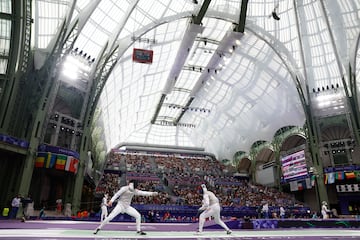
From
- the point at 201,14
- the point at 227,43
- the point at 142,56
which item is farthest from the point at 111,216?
the point at 227,43

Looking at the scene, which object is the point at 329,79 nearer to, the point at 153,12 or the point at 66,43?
the point at 153,12

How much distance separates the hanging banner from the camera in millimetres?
24453

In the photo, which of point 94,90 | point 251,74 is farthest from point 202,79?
point 94,90

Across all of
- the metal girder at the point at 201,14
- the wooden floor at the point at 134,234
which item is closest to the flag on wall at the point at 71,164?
the wooden floor at the point at 134,234

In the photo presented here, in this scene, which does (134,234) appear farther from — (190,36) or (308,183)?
(308,183)

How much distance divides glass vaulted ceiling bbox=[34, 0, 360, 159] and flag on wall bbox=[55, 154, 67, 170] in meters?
10.3

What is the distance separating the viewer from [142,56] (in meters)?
24.7

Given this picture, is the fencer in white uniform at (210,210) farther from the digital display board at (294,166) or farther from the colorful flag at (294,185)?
the colorful flag at (294,185)

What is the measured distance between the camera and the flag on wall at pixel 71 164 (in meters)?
23.4

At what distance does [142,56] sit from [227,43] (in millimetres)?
13614

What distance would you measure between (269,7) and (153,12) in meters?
14.0

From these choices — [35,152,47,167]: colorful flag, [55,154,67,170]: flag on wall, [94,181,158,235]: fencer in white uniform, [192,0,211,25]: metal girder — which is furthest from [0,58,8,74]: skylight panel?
[94,181,158,235]: fencer in white uniform

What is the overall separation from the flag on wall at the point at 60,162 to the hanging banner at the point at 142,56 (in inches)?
446

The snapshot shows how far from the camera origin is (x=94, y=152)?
123ft
